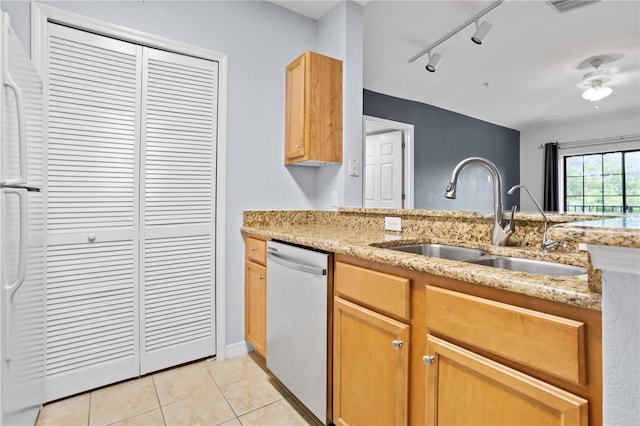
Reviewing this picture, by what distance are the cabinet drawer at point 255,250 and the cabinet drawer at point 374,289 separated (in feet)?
2.44

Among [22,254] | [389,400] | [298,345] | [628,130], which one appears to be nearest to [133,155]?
[22,254]

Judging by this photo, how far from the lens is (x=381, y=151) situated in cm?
436

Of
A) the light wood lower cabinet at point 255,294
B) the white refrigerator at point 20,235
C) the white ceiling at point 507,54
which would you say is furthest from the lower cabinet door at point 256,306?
the white ceiling at point 507,54

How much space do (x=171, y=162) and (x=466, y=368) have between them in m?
1.88

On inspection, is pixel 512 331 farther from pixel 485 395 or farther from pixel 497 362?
pixel 485 395

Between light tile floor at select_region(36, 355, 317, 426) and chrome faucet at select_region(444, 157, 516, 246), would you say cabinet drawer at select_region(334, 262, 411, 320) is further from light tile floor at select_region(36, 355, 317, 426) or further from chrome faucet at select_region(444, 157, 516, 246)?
light tile floor at select_region(36, 355, 317, 426)

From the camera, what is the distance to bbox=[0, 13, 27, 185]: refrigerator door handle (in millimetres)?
1114

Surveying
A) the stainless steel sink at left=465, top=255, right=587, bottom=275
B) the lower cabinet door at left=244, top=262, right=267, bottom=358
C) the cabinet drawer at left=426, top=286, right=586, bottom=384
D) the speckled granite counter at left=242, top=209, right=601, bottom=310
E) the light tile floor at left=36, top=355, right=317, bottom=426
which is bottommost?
the light tile floor at left=36, top=355, right=317, bottom=426

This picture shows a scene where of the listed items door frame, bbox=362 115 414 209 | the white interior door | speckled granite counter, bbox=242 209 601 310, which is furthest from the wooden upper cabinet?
the white interior door

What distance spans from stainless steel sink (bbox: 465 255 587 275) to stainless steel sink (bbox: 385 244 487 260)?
5.0 inches

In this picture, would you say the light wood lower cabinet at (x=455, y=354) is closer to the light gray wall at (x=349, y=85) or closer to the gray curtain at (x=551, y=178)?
the light gray wall at (x=349, y=85)

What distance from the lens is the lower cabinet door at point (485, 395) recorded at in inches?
27.7

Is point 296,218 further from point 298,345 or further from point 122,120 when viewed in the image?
point 122,120

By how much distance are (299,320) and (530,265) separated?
1.00 metres
